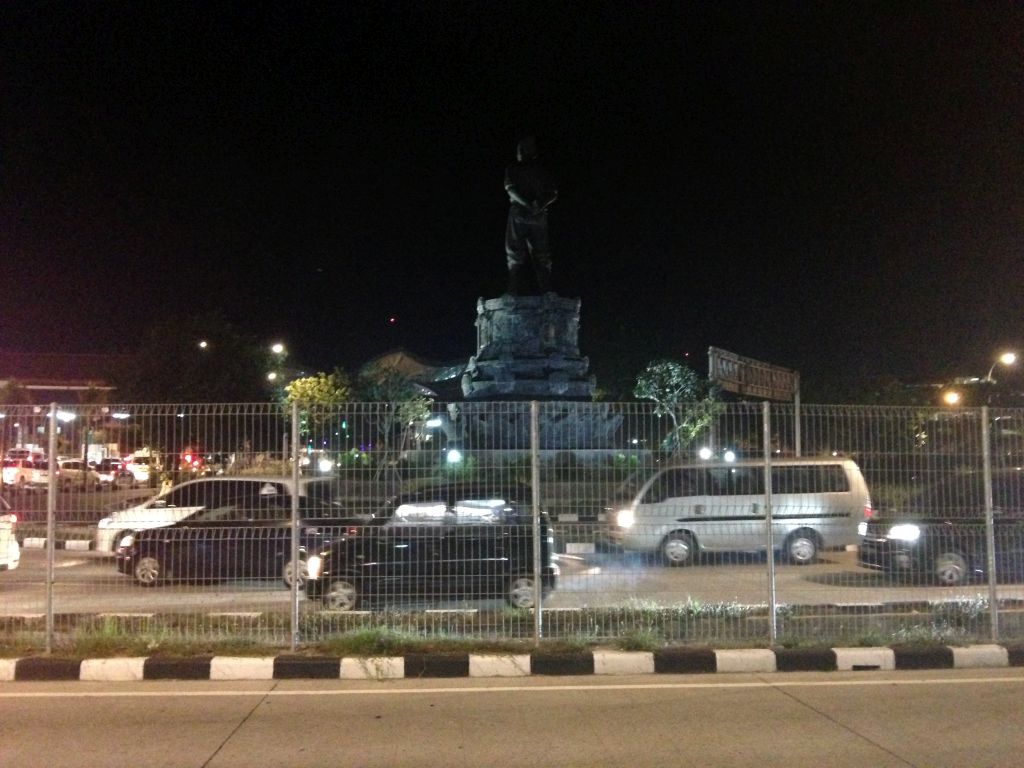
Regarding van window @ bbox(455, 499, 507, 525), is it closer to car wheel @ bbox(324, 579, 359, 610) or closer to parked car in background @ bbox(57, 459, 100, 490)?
car wheel @ bbox(324, 579, 359, 610)

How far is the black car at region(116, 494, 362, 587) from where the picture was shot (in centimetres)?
856

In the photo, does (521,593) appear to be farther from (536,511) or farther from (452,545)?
(536,511)

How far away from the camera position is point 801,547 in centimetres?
1071

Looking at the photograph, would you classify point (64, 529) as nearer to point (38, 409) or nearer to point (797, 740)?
point (38, 409)

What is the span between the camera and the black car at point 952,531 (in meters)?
8.92

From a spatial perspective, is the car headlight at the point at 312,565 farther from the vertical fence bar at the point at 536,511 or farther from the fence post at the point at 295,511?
the vertical fence bar at the point at 536,511

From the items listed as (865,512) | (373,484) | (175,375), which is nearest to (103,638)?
(373,484)

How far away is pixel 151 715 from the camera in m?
6.68

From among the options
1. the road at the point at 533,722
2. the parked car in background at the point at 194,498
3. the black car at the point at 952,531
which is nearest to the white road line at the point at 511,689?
the road at the point at 533,722

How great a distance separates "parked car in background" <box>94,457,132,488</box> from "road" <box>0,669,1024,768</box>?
1806 mm

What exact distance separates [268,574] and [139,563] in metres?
1.25

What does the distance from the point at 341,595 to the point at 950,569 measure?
6.38m

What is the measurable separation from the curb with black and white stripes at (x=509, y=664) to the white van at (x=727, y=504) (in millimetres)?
1068

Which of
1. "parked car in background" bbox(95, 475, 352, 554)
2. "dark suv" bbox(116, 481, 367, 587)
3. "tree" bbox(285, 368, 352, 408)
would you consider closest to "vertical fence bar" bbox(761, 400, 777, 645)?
"dark suv" bbox(116, 481, 367, 587)
